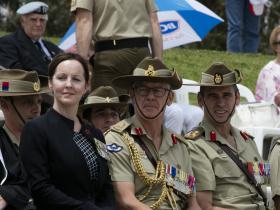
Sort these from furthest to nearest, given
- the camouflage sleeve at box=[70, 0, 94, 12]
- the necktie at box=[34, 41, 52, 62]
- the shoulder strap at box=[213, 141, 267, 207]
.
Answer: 1. the necktie at box=[34, 41, 52, 62]
2. the camouflage sleeve at box=[70, 0, 94, 12]
3. the shoulder strap at box=[213, 141, 267, 207]

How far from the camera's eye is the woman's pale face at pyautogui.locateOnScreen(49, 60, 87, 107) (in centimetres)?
550

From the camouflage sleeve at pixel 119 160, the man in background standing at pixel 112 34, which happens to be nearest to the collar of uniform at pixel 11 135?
the camouflage sleeve at pixel 119 160

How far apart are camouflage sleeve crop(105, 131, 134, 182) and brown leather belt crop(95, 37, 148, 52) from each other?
73.1 inches

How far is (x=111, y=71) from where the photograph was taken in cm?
772

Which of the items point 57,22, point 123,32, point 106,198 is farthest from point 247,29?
point 57,22

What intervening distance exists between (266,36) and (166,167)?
26.5 metres

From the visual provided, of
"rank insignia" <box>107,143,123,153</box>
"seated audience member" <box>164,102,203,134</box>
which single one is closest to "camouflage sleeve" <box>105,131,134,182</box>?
"rank insignia" <box>107,143,123,153</box>

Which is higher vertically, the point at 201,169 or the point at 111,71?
the point at 111,71

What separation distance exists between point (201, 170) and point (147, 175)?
65 centimetres

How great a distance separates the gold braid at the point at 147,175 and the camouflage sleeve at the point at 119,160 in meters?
0.04

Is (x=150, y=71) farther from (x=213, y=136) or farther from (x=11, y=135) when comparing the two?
(x=11, y=135)

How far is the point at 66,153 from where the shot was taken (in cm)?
533

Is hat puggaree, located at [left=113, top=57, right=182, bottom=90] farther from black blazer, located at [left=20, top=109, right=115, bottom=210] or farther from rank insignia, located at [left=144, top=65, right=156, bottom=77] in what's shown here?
black blazer, located at [left=20, top=109, right=115, bottom=210]

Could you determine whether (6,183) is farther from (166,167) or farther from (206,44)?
(206,44)
